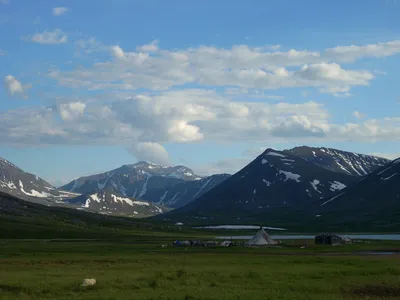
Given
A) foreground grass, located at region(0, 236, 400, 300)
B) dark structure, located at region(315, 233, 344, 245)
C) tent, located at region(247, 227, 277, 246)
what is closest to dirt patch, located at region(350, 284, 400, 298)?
foreground grass, located at region(0, 236, 400, 300)

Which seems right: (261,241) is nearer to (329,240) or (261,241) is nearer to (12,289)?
(329,240)

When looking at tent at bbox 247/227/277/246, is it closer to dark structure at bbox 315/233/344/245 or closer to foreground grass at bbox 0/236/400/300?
dark structure at bbox 315/233/344/245

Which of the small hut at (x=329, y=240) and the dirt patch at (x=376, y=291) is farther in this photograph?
the small hut at (x=329, y=240)

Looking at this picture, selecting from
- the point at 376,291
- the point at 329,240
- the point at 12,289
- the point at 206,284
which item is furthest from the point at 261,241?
the point at 12,289

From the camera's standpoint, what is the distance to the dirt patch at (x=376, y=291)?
1687 inches

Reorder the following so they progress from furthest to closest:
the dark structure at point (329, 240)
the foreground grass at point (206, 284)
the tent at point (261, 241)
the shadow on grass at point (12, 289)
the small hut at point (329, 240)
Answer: the dark structure at point (329, 240), the small hut at point (329, 240), the tent at point (261, 241), the shadow on grass at point (12, 289), the foreground grass at point (206, 284)

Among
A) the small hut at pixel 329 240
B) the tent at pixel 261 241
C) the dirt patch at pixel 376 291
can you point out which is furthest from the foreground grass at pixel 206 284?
the small hut at pixel 329 240

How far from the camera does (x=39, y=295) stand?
43.1m

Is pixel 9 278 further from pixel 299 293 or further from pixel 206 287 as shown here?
pixel 299 293

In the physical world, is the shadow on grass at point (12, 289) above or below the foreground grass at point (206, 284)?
below

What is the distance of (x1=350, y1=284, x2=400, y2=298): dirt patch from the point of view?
42844mm

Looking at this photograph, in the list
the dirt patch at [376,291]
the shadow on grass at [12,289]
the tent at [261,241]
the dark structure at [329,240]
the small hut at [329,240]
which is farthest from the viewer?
the dark structure at [329,240]

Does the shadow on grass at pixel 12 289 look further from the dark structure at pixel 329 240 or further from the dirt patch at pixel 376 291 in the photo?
the dark structure at pixel 329 240

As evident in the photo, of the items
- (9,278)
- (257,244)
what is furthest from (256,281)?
(257,244)
